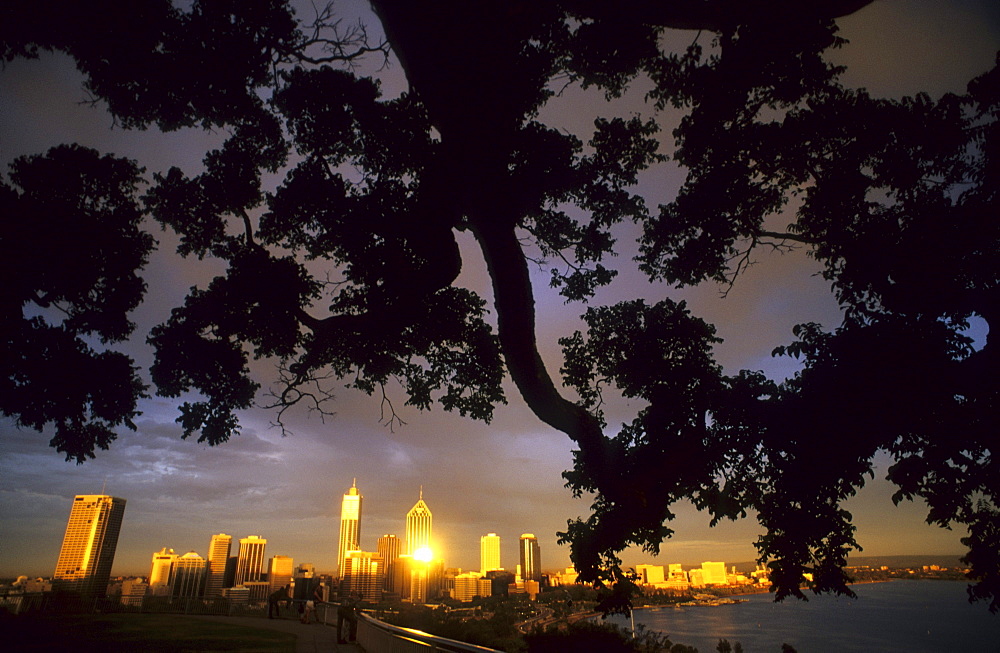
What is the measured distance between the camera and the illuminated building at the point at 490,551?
6468 inches

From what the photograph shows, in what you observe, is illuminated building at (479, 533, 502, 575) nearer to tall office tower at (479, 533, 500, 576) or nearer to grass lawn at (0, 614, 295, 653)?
tall office tower at (479, 533, 500, 576)

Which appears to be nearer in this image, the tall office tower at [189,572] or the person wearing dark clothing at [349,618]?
the person wearing dark clothing at [349,618]

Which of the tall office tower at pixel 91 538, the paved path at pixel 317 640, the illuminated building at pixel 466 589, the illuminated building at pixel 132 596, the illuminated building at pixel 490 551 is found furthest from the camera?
the illuminated building at pixel 490 551

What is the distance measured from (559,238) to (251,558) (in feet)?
375

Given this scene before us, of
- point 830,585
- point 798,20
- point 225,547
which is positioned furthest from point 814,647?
point 225,547

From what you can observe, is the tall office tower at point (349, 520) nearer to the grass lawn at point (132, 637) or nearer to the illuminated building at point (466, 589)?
the illuminated building at point (466, 589)

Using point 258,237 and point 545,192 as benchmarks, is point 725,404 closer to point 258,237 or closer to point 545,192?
point 545,192

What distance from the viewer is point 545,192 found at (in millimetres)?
6438

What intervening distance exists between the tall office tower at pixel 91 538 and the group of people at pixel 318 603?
80.0 feet

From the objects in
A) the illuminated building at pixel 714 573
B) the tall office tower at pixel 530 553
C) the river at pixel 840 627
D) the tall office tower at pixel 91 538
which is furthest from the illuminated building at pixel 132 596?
the illuminated building at pixel 714 573

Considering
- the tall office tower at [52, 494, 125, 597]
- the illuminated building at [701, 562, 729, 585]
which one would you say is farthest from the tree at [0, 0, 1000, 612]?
the illuminated building at [701, 562, 729, 585]

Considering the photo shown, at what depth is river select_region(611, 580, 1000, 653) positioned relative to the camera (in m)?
50.3

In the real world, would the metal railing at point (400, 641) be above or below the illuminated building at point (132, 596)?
above

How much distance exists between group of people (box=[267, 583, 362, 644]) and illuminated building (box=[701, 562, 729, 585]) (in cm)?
12175
